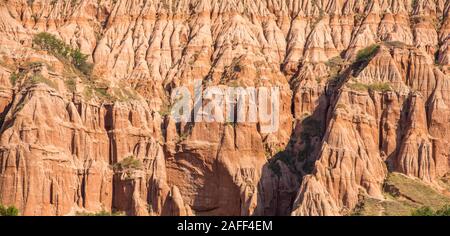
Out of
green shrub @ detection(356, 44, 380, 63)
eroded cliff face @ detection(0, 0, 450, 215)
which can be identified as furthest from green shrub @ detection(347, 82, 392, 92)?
green shrub @ detection(356, 44, 380, 63)

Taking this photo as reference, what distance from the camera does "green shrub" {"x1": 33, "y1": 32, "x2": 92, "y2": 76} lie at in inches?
5655

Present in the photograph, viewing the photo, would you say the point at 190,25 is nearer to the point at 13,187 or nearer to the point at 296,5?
the point at 296,5

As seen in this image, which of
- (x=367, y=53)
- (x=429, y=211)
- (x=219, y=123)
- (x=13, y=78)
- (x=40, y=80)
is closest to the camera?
(x=429, y=211)

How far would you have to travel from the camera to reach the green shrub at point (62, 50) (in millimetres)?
143625

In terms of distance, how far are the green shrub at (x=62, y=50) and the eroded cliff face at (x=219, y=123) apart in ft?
4.40

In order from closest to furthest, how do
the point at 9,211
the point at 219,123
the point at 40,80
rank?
the point at 9,211 → the point at 40,80 → the point at 219,123

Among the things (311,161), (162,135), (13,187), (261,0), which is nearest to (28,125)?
(13,187)

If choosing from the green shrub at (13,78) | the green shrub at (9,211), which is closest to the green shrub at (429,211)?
the green shrub at (9,211)

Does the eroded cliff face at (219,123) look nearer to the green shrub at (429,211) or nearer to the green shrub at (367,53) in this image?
the green shrub at (367,53)

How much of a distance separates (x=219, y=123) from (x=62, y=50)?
19820 mm

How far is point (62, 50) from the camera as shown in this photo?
14675cm

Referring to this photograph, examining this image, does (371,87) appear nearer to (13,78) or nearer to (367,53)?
(367,53)

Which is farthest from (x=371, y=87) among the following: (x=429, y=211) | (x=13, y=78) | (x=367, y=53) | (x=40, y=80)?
(x=13, y=78)

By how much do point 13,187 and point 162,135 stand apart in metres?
18.8
